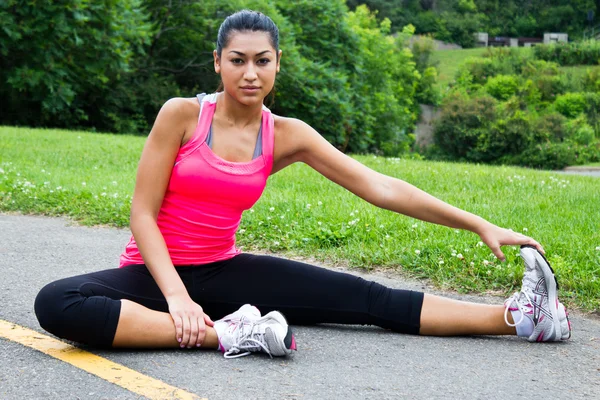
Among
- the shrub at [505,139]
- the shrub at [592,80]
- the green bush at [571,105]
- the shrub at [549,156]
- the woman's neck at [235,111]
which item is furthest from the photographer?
the shrub at [592,80]

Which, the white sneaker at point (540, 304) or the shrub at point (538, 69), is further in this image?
the shrub at point (538, 69)

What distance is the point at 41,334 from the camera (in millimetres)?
3938

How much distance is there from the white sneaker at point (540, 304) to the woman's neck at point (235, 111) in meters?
1.38

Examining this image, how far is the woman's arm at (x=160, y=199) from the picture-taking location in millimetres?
3680

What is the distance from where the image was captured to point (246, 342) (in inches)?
143

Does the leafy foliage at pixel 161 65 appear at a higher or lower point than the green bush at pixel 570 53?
lower

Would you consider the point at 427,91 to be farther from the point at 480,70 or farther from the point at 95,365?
the point at 95,365

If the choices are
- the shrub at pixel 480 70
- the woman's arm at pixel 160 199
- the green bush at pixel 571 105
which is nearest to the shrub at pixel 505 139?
the green bush at pixel 571 105

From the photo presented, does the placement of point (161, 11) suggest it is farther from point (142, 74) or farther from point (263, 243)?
point (263, 243)

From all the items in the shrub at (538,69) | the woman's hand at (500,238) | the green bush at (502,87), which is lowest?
the woman's hand at (500,238)

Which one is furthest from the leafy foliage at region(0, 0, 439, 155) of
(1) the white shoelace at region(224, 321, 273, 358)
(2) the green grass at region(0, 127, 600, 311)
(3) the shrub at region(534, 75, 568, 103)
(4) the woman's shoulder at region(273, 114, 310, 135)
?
(1) the white shoelace at region(224, 321, 273, 358)

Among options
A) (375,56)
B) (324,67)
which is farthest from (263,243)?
(375,56)

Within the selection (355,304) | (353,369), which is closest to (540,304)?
(355,304)

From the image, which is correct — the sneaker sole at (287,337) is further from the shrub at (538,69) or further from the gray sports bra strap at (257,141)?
the shrub at (538,69)
